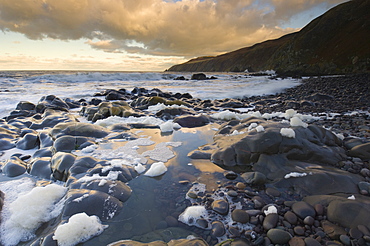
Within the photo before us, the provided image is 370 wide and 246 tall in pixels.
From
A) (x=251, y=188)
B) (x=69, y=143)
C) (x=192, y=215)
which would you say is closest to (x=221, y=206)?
(x=192, y=215)

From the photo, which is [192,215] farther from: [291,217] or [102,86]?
[102,86]

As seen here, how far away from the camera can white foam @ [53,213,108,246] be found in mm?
1575

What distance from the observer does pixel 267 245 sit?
1.57 meters

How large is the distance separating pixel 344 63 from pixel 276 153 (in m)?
42.6

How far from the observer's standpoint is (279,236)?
1594 mm

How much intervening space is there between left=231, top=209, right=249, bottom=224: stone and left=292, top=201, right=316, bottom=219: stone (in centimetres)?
49

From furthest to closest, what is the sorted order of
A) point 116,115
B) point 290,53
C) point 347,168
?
point 290,53
point 116,115
point 347,168

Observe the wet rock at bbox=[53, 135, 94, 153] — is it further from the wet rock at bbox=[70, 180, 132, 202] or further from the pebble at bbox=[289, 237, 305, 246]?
the pebble at bbox=[289, 237, 305, 246]

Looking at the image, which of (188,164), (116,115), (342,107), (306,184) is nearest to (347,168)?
(306,184)

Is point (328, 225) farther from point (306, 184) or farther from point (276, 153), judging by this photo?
point (276, 153)

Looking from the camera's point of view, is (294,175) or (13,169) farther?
(13,169)

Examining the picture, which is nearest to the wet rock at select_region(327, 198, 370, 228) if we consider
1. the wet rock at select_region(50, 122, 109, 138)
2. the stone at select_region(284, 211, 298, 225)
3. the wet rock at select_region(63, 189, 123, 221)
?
the stone at select_region(284, 211, 298, 225)

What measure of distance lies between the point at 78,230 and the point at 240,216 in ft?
4.81

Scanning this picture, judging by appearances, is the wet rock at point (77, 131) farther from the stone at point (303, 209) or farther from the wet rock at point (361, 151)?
the wet rock at point (361, 151)
